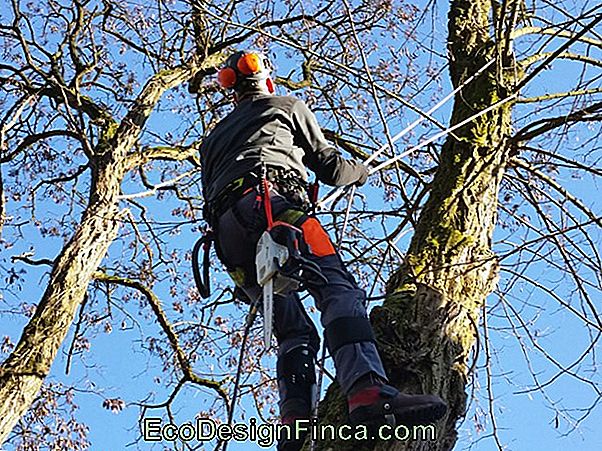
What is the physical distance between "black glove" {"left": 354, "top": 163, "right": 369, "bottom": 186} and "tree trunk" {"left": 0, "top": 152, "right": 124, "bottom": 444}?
2.77 meters

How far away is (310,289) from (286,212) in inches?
10.8

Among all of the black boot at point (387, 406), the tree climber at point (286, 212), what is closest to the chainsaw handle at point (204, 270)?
the tree climber at point (286, 212)

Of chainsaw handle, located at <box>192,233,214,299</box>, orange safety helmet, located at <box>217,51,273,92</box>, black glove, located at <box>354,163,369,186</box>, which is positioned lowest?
chainsaw handle, located at <box>192,233,214,299</box>

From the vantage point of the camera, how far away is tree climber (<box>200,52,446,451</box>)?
2.68m

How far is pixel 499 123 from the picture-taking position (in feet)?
13.3

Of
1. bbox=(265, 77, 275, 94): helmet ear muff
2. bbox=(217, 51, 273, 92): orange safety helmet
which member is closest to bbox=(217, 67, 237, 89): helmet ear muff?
bbox=(217, 51, 273, 92): orange safety helmet

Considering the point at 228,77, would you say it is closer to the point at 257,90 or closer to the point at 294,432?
the point at 257,90

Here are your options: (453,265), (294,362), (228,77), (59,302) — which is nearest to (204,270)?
(294,362)

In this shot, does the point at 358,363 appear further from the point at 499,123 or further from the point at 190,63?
the point at 190,63

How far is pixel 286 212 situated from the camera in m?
2.87

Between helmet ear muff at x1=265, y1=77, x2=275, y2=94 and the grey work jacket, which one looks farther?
helmet ear muff at x1=265, y1=77, x2=275, y2=94

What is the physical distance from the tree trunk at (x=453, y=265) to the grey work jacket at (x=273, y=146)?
1.64 feet

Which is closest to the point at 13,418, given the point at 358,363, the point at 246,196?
the point at 246,196

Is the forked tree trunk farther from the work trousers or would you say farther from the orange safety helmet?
the work trousers
